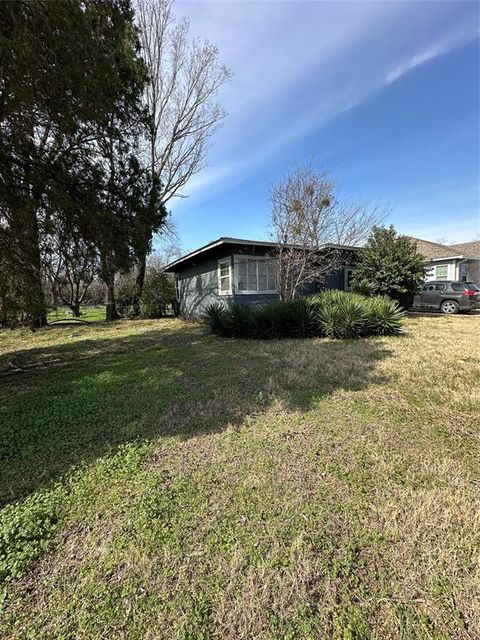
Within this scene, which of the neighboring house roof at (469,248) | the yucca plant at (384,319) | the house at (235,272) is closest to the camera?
the yucca plant at (384,319)

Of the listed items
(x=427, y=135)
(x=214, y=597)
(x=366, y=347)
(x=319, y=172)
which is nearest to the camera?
(x=214, y=597)

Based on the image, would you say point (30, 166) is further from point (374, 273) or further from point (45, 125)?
point (374, 273)

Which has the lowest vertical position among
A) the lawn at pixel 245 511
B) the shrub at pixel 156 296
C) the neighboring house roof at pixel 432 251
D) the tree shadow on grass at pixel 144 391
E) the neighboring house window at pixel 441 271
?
the lawn at pixel 245 511

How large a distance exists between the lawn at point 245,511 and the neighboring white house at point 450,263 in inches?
754

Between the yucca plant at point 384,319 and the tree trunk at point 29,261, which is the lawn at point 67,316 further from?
the yucca plant at point 384,319

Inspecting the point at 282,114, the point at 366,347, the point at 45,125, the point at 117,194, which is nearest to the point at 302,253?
the point at 282,114

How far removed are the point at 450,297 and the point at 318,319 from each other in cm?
993

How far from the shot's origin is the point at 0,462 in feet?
8.48

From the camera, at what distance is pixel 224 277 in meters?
11.5

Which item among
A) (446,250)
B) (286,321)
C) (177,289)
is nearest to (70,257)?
(286,321)

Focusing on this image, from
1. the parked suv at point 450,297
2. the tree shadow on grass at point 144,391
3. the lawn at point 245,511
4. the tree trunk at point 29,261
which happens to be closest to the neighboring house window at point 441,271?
the parked suv at point 450,297

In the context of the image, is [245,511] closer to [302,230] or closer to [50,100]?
[50,100]

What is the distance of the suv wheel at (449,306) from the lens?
536 inches

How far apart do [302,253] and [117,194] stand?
755 centimetres
